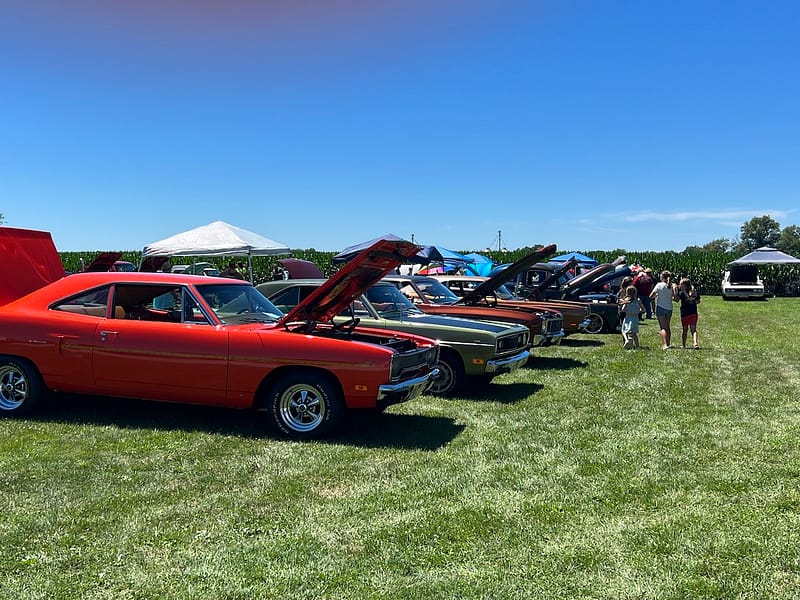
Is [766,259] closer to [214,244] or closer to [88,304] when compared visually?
[214,244]

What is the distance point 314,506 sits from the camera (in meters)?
4.68

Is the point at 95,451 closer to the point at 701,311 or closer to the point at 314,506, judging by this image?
the point at 314,506

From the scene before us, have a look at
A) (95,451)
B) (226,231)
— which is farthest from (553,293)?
(95,451)

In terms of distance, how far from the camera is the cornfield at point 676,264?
38.0 m

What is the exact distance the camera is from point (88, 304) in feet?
23.5

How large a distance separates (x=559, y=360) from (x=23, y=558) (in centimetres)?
986

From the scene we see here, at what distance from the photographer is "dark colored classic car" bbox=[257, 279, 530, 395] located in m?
8.56

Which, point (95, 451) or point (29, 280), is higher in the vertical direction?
point (29, 280)

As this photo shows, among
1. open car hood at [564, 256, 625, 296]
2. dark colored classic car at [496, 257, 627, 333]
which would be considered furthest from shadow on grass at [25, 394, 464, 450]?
open car hood at [564, 256, 625, 296]

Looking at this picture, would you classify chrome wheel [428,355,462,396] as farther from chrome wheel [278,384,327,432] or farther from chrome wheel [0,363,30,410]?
chrome wheel [0,363,30,410]

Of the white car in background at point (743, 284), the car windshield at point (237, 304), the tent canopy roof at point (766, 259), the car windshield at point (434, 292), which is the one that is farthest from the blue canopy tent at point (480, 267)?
the car windshield at point (237, 304)

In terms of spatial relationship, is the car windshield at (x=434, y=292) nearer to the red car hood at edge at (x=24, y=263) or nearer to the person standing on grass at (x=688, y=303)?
the person standing on grass at (x=688, y=303)

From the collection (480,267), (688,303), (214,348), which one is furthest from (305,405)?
(480,267)

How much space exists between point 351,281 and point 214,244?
9.92m
